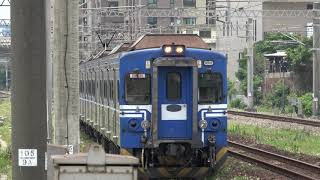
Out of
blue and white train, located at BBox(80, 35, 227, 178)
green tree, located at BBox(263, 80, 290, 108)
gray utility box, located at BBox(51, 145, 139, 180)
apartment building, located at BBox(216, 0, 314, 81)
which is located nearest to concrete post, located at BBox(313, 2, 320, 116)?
green tree, located at BBox(263, 80, 290, 108)

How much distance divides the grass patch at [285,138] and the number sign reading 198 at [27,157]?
15841mm

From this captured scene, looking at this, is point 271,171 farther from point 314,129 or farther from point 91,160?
point 314,129

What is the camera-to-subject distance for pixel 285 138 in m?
26.5

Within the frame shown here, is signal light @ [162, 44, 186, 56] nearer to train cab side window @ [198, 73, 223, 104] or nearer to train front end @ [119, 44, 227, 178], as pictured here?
train front end @ [119, 44, 227, 178]

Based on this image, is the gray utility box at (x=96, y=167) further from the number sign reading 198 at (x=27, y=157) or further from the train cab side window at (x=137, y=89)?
the train cab side window at (x=137, y=89)

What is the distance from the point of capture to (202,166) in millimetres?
13492

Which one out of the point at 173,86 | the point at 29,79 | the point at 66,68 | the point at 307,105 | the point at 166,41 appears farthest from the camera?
the point at 307,105

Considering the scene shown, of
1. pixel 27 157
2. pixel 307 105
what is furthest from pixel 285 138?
pixel 307 105

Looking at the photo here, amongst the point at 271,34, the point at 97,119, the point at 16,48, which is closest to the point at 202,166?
the point at 97,119

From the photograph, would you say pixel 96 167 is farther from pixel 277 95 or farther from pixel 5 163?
pixel 277 95

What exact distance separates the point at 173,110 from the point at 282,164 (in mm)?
5483

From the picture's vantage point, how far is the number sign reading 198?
587 centimetres

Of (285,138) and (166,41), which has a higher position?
(166,41)

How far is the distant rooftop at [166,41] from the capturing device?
46.8ft
